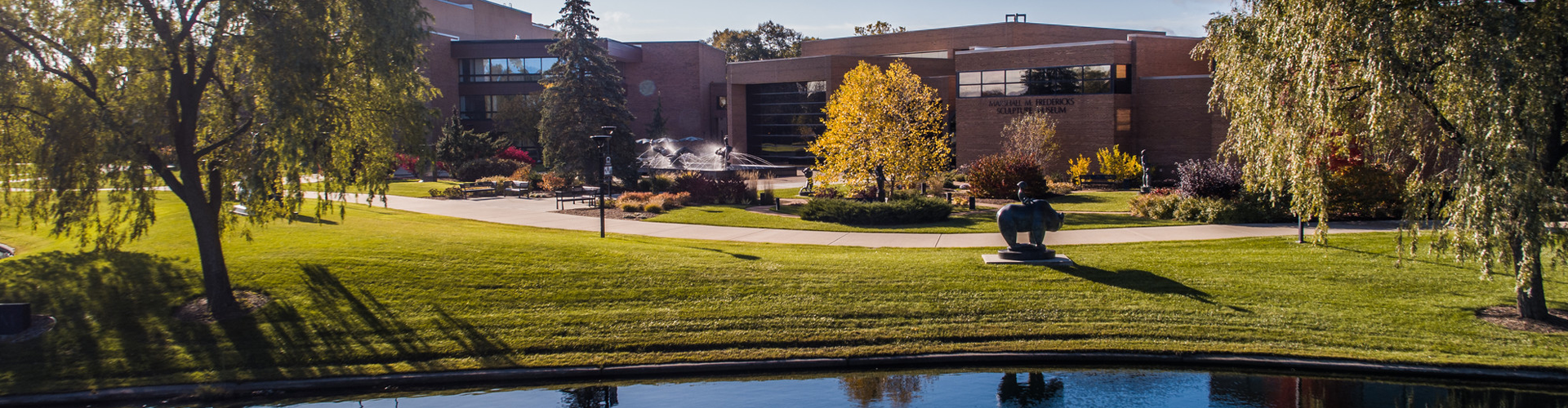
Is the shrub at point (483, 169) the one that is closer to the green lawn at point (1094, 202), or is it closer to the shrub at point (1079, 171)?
the shrub at point (1079, 171)

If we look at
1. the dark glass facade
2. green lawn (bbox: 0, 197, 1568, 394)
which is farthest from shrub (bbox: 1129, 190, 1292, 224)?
the dark glass facade

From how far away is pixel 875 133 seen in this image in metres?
26.2

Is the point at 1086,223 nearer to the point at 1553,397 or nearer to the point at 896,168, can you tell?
the point at 896,168

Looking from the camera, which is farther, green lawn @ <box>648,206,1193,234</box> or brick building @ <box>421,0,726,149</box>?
Result: brick building @ <box>421,0,726,149</box>

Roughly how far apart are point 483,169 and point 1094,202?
27964 millimetres

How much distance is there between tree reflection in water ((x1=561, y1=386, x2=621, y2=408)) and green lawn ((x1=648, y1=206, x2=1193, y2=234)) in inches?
434

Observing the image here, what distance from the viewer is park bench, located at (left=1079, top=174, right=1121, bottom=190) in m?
34.6

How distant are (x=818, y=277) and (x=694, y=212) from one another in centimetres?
1200

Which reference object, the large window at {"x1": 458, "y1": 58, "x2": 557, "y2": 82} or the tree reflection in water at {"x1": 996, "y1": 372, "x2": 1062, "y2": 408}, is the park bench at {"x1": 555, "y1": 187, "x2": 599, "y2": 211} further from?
the large window at {"x1": 458, "y1": 58, "x2": 557, "y2": 82}

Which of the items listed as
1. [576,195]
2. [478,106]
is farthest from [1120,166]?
[478,106]

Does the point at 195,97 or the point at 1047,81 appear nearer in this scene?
the point at 195,97

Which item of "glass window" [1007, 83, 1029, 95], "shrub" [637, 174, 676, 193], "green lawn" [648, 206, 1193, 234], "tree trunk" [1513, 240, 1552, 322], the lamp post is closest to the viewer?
"tree trunk" [1513, 240, 1552, 322]

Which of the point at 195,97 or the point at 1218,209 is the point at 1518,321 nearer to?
the point at 1218,209

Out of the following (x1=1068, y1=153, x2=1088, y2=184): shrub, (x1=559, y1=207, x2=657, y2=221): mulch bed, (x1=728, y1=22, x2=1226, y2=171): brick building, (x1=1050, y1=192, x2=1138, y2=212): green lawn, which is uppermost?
(x1=728, y1=22, x2=1226, y2=171): brick building
